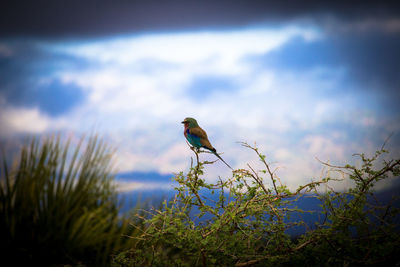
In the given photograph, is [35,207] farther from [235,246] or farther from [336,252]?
[336,252]

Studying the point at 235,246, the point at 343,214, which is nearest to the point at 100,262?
the point at 235,246

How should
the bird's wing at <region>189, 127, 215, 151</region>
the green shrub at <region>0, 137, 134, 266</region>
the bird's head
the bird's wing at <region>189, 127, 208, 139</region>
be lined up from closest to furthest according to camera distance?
the green shrub at <region>0, 137, 134, 266</region> → the bird's wing at <region>189, 127, 215, 151</region> → the bird's wing at <region>189, 127, 208, 139</region> → the bird's head

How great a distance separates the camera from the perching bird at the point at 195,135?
760cm

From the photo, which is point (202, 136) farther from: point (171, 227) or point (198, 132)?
point (171, 227)

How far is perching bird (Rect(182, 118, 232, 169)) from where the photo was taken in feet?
24.9

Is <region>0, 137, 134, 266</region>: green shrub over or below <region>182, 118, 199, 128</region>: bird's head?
below

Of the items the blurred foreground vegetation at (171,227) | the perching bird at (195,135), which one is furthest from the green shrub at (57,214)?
the perching bird at (195,135)

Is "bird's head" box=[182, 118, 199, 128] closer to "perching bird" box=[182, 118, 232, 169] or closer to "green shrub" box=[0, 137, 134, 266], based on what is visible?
"perching bird" box=[182, 118, 232, 169]

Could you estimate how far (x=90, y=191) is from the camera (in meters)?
3.28

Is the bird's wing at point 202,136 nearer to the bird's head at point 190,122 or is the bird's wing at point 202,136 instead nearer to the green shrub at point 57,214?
the bird's head at point 190,122

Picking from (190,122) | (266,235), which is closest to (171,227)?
(266,235)

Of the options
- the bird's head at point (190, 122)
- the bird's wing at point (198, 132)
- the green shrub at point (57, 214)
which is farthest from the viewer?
the bird's head at point (190, 122)

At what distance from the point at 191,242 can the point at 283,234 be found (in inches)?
59.3

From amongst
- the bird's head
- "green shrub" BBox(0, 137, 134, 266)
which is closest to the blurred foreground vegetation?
"green shrub" BBox(0, 137, 134, 266)
